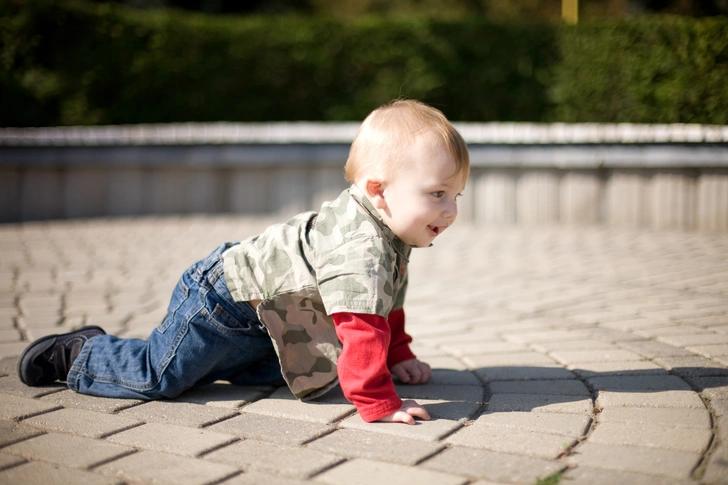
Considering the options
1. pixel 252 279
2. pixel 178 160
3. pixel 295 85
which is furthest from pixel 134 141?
pixel 252 279

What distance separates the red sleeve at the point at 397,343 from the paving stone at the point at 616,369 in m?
0.65

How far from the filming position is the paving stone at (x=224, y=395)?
8.34 feet

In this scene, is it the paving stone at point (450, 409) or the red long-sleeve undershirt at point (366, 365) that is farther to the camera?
the paving stone at point (450, 409)

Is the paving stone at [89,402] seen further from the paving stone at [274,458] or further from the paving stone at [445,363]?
the paving stone at [445,363]

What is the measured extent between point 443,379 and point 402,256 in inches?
24.4

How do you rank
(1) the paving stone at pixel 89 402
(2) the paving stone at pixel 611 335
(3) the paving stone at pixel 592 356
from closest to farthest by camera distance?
(1) the paving stone at pixel 89 402
(3) the paving stone at pixel 592 356
(2) the paving stone at pixel 611 335

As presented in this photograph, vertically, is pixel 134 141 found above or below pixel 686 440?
above

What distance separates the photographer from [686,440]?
2.05m

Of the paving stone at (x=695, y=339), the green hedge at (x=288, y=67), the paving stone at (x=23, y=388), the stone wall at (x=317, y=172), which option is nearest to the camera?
the paving stone at (x=23, y=388)

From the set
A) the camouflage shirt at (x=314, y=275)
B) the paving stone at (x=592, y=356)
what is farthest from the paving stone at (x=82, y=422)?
the paving stone at (x=592, y=356)

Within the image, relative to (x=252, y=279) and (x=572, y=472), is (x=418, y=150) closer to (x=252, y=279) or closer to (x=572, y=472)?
(x=252, y=279)

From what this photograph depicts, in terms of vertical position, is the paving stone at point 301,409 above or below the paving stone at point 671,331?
below

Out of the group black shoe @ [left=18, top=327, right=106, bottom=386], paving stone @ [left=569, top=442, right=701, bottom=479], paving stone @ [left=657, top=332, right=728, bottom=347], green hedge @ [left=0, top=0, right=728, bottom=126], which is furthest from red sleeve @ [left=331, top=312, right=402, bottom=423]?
green hedge @ [left=0, top=0, right=728, bottom=126]

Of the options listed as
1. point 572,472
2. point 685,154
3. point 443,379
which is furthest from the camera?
point 685,154
